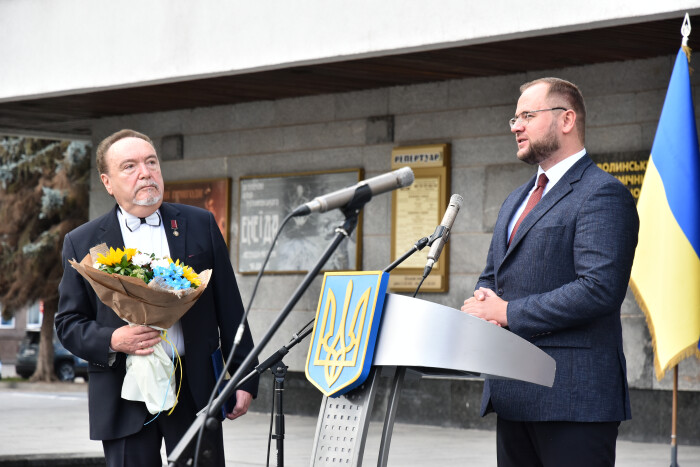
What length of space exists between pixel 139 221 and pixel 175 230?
5.6 inches

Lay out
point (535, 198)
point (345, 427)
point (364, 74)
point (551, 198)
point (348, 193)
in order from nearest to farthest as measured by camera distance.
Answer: point (348, 193)
point (345, 427)
point (551, 198)
point (535, 198)
point (364, 74)

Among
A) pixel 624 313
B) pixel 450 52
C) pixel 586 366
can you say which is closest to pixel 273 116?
pixel 450 52

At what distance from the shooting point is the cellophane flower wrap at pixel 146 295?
158 inches

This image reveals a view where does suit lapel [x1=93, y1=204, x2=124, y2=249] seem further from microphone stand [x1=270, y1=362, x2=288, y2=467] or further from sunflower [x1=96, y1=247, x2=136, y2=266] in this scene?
microphone stand [x1=270, y1=362, x2=288, y2=467]

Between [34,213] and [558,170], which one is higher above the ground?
[558,170]

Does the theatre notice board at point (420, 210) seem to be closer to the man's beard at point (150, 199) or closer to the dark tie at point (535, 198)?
the man's beard at point (150, 199)

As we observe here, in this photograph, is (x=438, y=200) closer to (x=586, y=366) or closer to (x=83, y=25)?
(x=83, y=25)

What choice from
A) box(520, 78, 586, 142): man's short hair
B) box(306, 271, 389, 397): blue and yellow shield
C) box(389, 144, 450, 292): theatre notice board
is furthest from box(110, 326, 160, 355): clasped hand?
box(389, 144, 450, 292): theatre notice board

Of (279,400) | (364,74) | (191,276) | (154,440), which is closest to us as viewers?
(191,276)

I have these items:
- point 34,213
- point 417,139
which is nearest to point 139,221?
point 417,139

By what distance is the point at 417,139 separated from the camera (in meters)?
11.8

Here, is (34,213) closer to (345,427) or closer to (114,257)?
(114,257)

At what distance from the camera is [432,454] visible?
9.25m

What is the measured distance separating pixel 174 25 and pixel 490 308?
788cm
